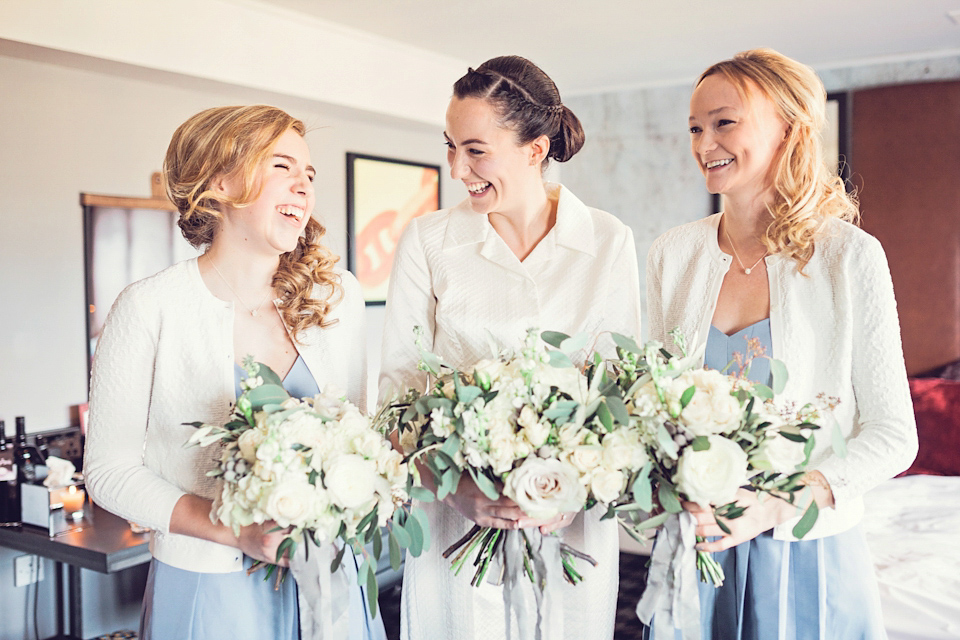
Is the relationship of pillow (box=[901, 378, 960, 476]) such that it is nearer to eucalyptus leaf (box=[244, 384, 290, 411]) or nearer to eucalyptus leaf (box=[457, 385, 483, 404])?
eucalyptus leaf (box=[457, 385, 483, 404])

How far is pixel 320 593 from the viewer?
4.73 ft

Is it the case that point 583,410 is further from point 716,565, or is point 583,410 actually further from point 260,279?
point 260,279

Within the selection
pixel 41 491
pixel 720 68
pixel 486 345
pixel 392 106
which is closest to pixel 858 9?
pixel 392 106

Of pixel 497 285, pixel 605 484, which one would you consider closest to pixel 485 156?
pixel 497 285

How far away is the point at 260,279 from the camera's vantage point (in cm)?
179

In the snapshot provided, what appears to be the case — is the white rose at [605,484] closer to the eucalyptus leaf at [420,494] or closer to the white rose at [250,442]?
the eucalyptus leaf at [420,494]

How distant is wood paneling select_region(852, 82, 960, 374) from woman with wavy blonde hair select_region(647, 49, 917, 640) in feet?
16.5

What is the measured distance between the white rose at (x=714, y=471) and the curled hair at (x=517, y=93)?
0.93 m

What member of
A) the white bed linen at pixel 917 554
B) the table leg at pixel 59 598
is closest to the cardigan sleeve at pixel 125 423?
the white bed linen at pixel 917 554

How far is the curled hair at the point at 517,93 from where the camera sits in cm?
190

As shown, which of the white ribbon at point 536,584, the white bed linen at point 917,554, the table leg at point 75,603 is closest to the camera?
the white ribbon at point 536,584

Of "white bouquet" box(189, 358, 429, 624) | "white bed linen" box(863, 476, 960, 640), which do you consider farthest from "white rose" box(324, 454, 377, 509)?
"white bed linen" box(863, 476, 960, 640)

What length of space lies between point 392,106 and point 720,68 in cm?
420

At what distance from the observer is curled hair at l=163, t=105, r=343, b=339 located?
1.68 metres
